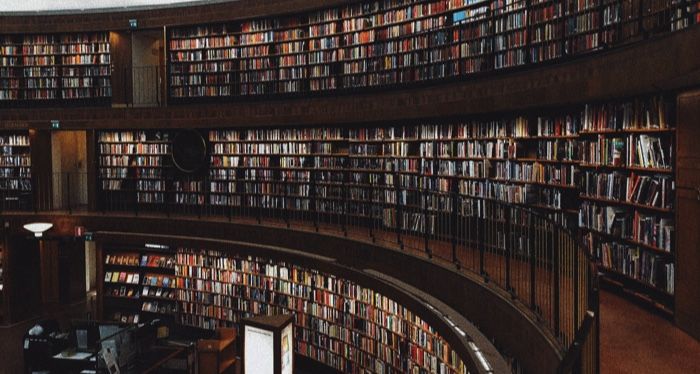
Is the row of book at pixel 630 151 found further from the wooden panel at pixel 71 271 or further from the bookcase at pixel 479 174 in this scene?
the wooden panel at pixel 71 271

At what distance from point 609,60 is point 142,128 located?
8.59 metres

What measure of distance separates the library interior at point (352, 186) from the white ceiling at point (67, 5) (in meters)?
0.06

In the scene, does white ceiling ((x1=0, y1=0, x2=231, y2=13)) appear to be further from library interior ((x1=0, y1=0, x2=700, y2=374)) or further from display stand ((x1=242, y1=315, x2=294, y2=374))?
display stand ((x1=242, y1=315, x2=294, y2=374))

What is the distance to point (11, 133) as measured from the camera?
39.5 ft

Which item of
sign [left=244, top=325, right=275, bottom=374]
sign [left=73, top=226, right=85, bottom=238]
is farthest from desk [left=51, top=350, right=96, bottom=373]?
sign [left=244, top=325, right=275, bottom=374]

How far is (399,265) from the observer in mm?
6395

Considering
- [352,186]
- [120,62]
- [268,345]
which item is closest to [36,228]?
[120,62]

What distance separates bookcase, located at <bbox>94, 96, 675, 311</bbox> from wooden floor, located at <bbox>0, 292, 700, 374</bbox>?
266mm

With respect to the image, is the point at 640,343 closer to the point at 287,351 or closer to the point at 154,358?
the point at 287,351

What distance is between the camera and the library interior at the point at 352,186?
4.29 meters

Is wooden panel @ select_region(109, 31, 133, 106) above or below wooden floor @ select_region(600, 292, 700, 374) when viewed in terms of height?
above

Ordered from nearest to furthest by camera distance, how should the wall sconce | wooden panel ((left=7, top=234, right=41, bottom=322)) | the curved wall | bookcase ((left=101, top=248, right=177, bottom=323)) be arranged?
the curved wall
the wall sconce
bookcase ((left=101, top=248, right=177, bottom=323))
wooden panel ((left=7, top=234, right=41, bottom=322))

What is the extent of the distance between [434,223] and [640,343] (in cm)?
411

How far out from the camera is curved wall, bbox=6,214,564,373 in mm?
3867
